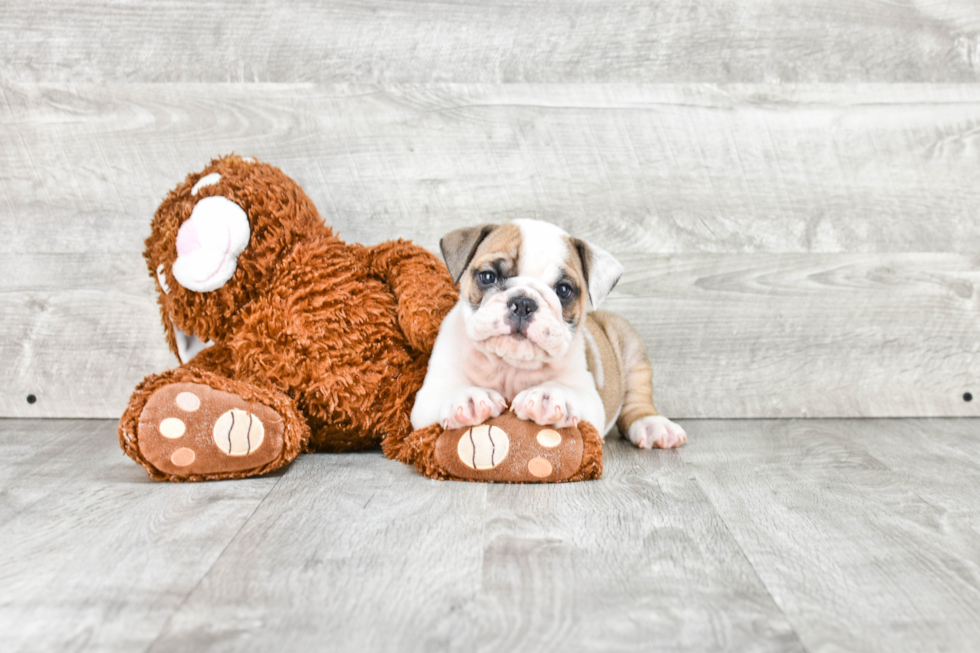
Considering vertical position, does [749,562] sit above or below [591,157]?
below

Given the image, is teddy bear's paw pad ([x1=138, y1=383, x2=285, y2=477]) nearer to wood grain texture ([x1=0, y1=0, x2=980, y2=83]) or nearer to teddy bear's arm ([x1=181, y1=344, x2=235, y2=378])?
teddy bear's arm ([x1=181, y1=344, x2=235, y2=378])

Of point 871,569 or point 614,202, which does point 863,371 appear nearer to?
point 614,202

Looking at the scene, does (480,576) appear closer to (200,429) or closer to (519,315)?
(519,315)

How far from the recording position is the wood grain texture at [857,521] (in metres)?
1.16

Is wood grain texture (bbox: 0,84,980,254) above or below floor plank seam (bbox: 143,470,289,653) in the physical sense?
above

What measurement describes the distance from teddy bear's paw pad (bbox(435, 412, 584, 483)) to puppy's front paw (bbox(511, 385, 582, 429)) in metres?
0.02

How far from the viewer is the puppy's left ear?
6.49ft

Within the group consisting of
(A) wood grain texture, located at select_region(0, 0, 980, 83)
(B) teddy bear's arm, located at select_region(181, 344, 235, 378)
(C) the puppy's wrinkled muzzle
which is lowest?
(B) teddy bear's arm, located at select_region(181, 344, 235, 378)

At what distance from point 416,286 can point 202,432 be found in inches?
26.1

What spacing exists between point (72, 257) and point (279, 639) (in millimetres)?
1903

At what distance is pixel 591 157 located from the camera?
8.36 feet

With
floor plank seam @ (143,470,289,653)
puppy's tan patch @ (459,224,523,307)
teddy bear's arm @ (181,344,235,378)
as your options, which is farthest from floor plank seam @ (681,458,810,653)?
teddy bear's arm @ (181,344,235,378)

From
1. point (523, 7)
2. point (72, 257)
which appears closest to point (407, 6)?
A: point (523, 7)

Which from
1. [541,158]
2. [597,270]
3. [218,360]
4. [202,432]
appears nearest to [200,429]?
[202,432]
